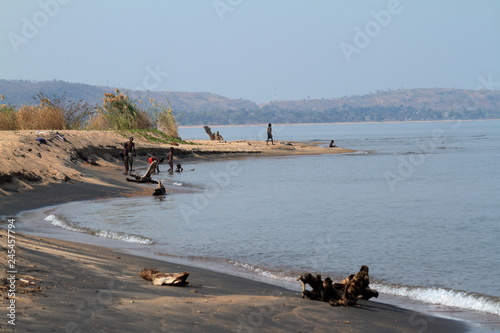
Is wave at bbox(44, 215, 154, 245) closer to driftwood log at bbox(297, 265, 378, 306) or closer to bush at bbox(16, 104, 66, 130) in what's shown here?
driftwood log at bbox(297, 265, 378, 306)

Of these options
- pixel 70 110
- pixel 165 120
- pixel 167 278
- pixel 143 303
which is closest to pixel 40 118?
pixel 70 110

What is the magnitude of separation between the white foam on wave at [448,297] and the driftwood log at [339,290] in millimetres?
1211

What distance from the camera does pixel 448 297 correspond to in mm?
9547

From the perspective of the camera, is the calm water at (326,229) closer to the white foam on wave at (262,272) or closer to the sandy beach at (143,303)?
the white foam on wave at (262,272)

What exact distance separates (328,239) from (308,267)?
311 centimetres

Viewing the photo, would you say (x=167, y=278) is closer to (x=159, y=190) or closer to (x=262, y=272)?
(x=262, y=272)

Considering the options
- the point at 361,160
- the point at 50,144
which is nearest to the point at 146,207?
the point at 50,144

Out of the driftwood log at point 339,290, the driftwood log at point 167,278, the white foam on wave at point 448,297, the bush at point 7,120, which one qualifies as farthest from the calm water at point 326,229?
the bush at point 7,120

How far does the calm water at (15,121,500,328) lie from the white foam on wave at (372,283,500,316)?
0.02 m

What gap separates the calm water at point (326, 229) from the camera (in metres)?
11.2

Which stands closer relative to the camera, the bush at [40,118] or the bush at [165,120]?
the bush at [40,118]

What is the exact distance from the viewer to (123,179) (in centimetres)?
2677

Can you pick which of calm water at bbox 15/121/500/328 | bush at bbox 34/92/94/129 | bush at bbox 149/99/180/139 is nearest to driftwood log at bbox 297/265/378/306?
calm water at bbox 15/121/500/328

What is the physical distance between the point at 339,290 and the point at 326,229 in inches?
300
